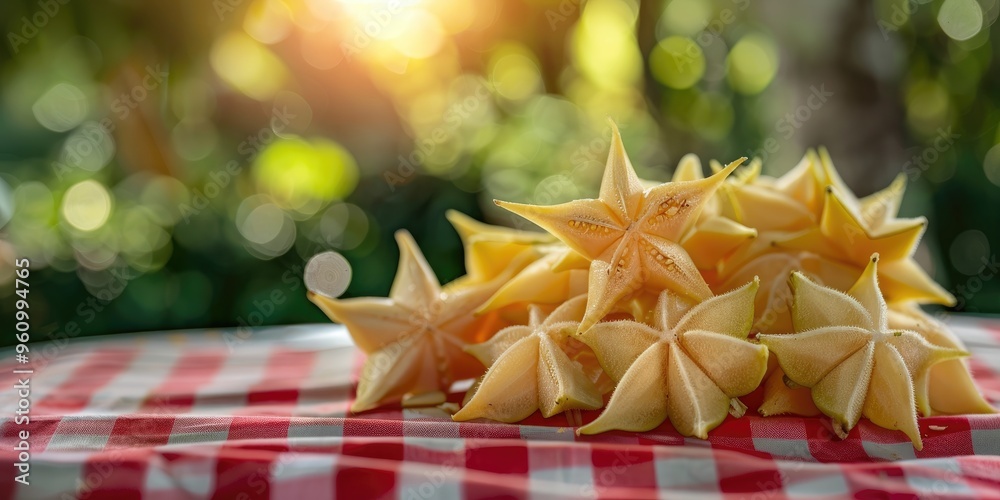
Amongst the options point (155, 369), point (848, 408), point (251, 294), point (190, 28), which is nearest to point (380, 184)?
point (251, 294)

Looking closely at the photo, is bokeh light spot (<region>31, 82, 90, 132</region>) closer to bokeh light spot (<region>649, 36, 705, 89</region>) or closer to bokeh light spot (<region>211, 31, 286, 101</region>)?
bokeh light spot (<region>211, 31, 286, 101</region>)

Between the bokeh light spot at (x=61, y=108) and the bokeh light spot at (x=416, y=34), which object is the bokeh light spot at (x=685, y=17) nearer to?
the bokeh light spot at (x=416, y=34)

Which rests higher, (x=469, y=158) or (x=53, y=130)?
(x=53, y=130)

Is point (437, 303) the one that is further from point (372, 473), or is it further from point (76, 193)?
point (76, 193)

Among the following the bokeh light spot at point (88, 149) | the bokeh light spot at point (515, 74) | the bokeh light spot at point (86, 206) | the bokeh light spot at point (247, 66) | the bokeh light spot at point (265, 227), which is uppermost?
the bokeh light spot at point (247, 66)

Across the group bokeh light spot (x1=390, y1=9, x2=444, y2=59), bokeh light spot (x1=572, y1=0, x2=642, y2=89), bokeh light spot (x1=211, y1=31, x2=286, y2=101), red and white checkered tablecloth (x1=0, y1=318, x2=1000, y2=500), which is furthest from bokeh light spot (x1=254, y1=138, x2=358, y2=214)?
red and white checkered tablecloth (x1=0, y1=318, x2=1000, y2=500)

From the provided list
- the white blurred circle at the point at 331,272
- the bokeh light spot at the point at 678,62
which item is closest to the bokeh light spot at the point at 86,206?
the white blurred circle at the point at 331,272

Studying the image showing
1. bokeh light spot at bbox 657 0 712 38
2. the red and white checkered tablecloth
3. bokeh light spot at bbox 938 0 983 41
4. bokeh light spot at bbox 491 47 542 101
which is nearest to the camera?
the red and white checkered tablecloth
